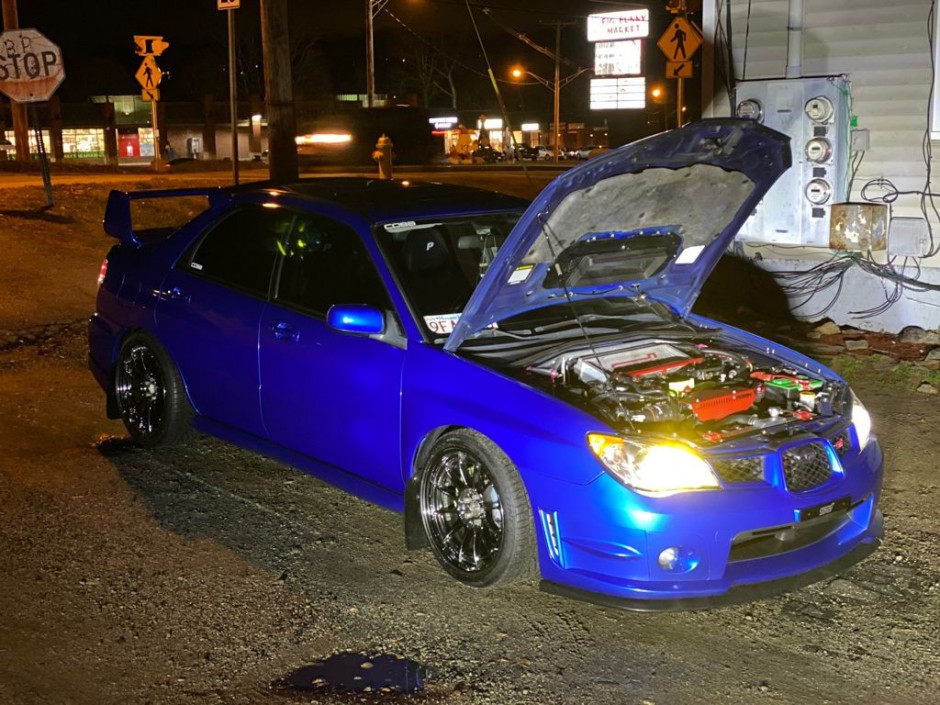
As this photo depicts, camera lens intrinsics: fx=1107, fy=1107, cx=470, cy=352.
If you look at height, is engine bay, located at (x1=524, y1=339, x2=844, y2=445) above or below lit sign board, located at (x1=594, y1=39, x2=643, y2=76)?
below

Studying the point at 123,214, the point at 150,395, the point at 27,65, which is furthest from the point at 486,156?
the point at 150,395

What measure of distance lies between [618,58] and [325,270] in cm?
4848

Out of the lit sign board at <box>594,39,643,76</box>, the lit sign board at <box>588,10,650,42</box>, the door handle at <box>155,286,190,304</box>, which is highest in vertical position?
the lit sign board at <box>588,10,650,42</box>

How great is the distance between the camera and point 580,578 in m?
4.25

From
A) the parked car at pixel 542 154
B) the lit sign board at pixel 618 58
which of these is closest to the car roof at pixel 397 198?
the lit sign board at pixel 618 58

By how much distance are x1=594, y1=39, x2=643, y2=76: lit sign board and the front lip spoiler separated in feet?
160

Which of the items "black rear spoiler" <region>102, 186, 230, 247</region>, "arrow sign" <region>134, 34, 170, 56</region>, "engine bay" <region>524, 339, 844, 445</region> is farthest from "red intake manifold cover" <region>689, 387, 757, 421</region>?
"arrow sign" <region>134, 34, 170, 56</region>

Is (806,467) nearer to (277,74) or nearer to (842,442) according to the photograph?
(842,442)

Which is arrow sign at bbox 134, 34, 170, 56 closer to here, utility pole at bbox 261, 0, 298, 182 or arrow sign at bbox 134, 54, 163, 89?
arrow sign at bbox 134, 54, 163, 89

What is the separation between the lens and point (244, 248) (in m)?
6.00

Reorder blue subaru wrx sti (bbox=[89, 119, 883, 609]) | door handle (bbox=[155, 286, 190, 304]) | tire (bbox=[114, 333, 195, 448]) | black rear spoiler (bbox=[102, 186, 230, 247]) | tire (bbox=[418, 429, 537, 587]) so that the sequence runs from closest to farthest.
Answer: blue subaru wrx sti (bbox=[89, 119, 883, 609]) < tire (bbox=[418, 429, 537, 587]) < door handle (bbox=[155, 286, 190, 304]) < tire (bbox=[114, 333, 195, 448]) < black rear spoiler (bbox=[102, 186, 230, 247])

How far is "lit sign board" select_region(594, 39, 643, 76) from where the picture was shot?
50.9 meters

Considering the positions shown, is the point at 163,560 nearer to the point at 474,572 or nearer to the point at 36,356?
the point at 474,572

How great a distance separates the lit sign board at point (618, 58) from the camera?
167ft
